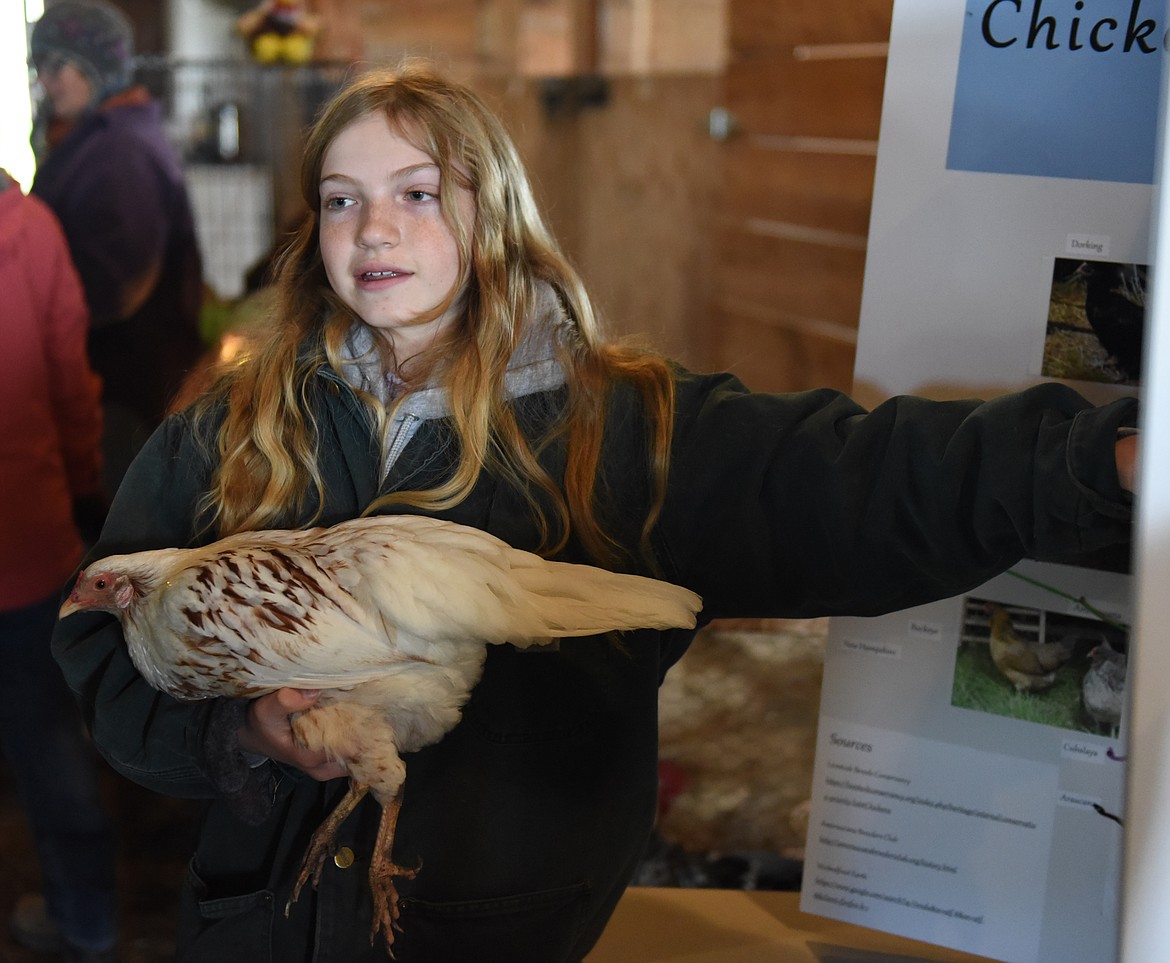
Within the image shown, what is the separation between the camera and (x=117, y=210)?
1.94m

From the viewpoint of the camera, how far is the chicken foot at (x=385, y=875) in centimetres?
83

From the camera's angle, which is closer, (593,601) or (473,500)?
(593,601)

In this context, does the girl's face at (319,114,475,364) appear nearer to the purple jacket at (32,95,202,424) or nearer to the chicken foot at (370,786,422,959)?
the chicken foot at (370,786,422,959)

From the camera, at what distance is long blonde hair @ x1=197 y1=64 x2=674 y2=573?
879mm

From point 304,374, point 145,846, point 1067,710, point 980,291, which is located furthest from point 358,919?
point 145,846

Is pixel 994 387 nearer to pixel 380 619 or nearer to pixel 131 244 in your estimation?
pixel 380 619

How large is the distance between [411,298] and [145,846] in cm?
146

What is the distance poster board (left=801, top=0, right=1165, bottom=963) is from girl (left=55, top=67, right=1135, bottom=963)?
0.70ft

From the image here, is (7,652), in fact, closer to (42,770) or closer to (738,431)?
(42,770)

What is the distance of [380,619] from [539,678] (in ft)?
0.58

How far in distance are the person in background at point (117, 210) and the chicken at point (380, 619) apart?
116 centimetres

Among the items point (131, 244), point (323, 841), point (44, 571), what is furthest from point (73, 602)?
point (131, 244)

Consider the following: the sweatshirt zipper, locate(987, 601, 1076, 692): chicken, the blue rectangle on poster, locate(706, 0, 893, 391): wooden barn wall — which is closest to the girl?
the sweatshirt zipper

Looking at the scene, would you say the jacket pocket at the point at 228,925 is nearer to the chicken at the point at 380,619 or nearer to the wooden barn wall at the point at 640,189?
the chicken at the point at 380,619
